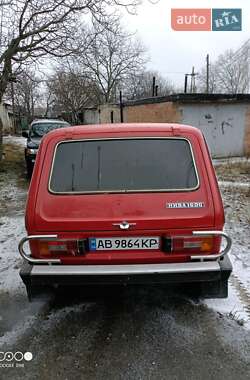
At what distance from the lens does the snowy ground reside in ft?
8.98

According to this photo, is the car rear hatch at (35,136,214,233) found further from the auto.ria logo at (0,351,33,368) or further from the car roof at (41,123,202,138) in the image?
the auto.ria logo at (0,351,33,368)

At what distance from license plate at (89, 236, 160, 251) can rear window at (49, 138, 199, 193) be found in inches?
17.5

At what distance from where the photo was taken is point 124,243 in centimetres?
301

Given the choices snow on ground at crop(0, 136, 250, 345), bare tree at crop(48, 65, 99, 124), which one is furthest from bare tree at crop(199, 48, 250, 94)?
snow on ground at crop(0, 136, 250, 345)

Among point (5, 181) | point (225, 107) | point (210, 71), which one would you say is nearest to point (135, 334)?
point (5, 181)

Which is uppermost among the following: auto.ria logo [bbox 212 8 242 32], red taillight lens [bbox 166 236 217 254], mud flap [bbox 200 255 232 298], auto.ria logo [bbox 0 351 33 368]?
auto.ria logo [bbox 212 8 242 32]

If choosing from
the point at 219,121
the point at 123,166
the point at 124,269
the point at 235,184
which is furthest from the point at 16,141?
the point at 124,269

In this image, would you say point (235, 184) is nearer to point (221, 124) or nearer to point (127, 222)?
point (221, 124)

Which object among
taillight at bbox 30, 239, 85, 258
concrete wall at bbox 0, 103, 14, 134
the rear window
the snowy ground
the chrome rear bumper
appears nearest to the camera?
the snowy ground

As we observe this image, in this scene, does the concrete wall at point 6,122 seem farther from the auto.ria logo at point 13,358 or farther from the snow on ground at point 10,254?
the auto.ria logo at point 13,358

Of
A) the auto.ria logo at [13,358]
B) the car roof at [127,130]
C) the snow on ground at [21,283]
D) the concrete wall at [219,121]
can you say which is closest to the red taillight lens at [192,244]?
the snow on ground at [21,283]

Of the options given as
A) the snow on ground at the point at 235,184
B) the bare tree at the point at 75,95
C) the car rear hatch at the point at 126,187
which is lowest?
the snow on ground at the point at 235,184

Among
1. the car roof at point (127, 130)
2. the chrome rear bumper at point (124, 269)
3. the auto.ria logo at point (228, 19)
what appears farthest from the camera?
the auto.ria logo at point (228, 19)

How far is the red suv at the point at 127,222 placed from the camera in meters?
2.95
